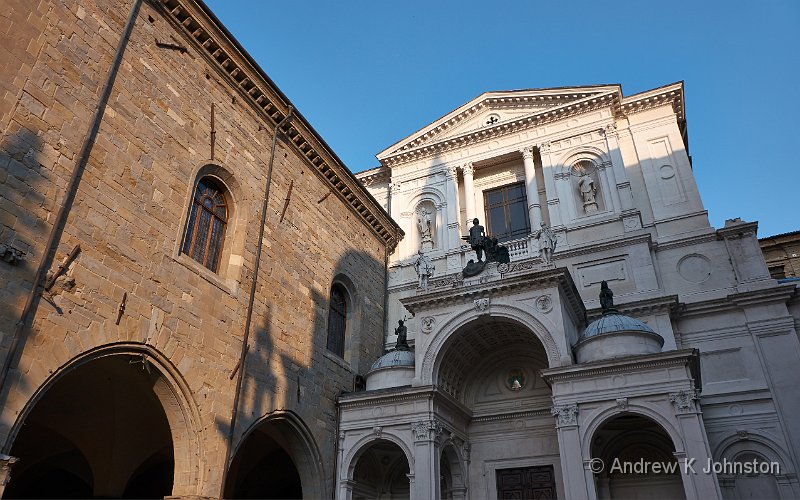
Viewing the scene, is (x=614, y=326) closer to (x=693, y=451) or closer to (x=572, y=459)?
(x=693, y=451)

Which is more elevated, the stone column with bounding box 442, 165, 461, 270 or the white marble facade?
the stone column with bounding box 442, 165, 461, 270

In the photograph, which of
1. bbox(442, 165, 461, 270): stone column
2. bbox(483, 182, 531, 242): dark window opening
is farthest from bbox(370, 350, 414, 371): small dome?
bbox(483, 182, 531, 242): dark window opening

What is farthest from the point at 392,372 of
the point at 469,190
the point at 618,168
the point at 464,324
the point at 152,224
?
the point at 618,168

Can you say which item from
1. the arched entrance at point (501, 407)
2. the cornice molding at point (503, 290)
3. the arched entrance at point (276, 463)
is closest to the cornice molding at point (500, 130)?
the cornice molding at point (503, 290)

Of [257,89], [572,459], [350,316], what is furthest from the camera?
[350,316]

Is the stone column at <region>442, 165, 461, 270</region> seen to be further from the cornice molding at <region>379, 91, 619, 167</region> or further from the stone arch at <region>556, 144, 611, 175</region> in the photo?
the stone arch at <region>556, 144, 611, 175</region>

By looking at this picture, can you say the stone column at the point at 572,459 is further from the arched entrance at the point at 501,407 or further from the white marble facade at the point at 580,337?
the arched entrance at the point at 501,407

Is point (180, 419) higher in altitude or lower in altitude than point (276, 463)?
lower

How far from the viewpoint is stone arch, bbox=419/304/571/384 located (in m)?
13.0

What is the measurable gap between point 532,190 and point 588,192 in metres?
1.80

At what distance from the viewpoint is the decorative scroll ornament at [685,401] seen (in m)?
10.8

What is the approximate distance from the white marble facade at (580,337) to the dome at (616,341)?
0.45 m

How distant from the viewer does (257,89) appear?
1341cm

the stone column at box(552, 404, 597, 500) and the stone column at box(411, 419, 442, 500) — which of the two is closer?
the stone column at box(552, 404, 597, 500)
